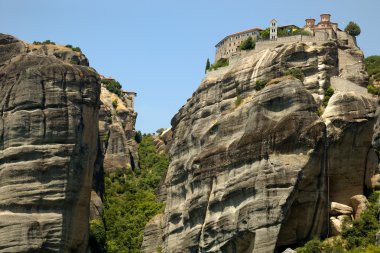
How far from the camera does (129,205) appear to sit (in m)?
122

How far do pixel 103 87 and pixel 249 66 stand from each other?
41.9 metres

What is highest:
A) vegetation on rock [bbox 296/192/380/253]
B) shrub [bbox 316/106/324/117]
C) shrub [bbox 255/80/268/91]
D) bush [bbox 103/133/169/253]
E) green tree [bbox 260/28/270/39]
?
green tree [bbox 260/28/270/39]

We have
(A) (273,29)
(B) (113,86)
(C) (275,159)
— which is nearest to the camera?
(C) (275,159)

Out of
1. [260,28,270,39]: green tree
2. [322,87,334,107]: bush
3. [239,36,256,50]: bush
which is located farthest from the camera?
[260,28,270,39]: green tree

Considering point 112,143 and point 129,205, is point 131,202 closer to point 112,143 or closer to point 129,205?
point 129,205

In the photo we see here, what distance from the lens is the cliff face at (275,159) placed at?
94688 mm

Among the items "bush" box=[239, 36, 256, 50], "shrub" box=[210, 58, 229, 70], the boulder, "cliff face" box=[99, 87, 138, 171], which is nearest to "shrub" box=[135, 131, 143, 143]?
"cliff face" box=[99, 87, 138, 171]

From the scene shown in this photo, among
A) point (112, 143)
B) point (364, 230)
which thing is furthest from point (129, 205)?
point (364, 230)

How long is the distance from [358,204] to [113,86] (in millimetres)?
59010

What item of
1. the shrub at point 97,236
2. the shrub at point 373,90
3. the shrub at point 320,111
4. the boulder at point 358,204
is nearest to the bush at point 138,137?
the shrub at point 97,236

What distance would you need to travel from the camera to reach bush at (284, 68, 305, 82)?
102 m

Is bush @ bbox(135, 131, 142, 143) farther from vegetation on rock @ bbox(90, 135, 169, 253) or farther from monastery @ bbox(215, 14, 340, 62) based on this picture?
monastery @ bbox(215, 14, 340, 62)

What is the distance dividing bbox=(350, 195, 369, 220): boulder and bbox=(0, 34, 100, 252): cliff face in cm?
2392

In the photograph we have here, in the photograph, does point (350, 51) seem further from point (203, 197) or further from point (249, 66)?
point (203, 197)
